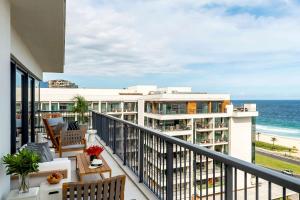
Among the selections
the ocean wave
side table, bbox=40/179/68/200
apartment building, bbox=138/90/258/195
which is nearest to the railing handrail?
side table, bbox=40/179/68/200

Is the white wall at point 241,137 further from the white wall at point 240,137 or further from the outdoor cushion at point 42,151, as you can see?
the outdoor cushion at point 42,151

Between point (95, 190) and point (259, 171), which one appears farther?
point (95, 190)

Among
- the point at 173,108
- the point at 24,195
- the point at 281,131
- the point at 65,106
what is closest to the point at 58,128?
the point at 24,195

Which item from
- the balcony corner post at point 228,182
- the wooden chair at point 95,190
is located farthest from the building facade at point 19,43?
the balcony corner post at point 228,182

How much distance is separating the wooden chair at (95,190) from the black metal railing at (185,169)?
2.50ft

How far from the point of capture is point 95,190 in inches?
92.2

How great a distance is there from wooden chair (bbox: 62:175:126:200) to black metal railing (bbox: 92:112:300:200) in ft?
2.50

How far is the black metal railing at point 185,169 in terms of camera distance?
1.52m

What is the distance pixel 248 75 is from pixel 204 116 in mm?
47501

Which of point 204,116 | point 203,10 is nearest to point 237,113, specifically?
point 204,116

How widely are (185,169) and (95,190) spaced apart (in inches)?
56.4

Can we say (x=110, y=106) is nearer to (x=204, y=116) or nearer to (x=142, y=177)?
(x=204, y=116)

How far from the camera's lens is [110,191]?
2.42 m

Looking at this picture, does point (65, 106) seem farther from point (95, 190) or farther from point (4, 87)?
point (95, 190)
